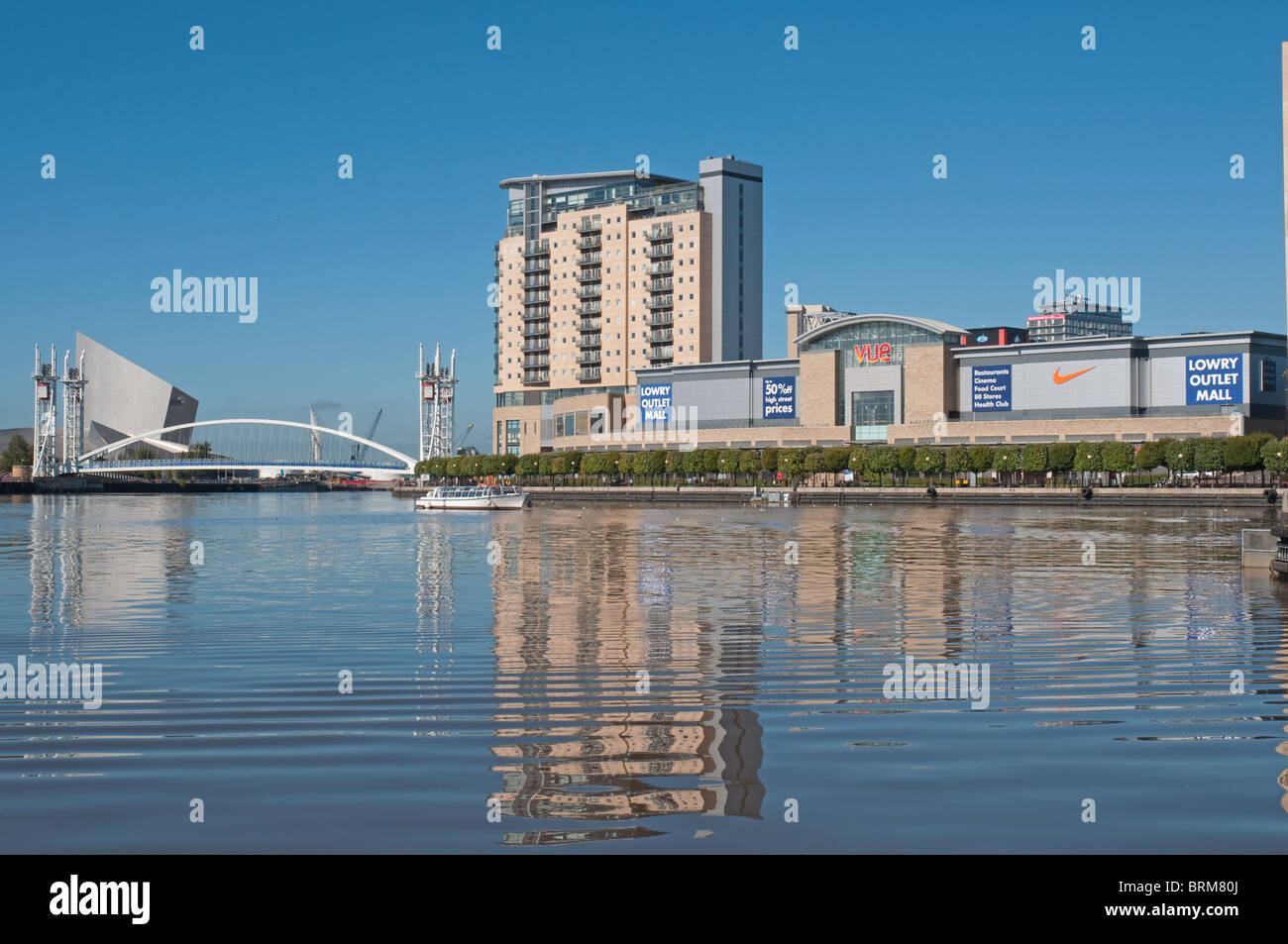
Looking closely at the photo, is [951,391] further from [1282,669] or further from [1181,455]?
[1282,669]

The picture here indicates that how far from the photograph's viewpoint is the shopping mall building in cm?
11606

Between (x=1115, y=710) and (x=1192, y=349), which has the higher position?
(x=1192, y=349)

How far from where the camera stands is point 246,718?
1246cm

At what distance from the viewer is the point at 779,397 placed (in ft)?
483

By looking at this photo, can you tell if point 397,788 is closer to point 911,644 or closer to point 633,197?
point 911,644

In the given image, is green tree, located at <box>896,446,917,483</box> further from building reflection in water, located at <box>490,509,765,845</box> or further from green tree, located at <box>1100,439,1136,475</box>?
building reflection in water, located at <box>490,509,765,845</box>

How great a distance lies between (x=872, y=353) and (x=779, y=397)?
511 inches

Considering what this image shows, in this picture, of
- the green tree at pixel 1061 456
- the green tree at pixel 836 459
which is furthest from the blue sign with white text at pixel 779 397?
the green tree at pixel 1061 456

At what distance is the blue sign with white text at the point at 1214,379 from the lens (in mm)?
114750

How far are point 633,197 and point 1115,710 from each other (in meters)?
176

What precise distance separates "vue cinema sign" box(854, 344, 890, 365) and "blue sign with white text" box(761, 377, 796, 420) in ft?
29.3

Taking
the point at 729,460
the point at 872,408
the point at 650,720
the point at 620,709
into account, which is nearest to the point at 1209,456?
the point at 872,408
